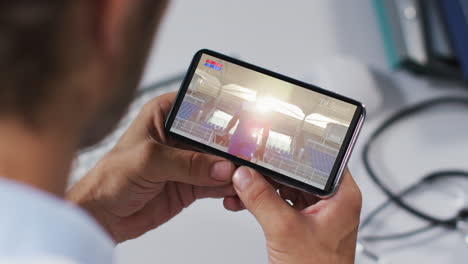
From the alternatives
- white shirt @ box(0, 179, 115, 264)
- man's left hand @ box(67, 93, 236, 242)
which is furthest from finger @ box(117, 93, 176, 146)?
white shirt @ box(0, 179, 115, 264)

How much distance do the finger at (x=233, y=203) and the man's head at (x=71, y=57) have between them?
262 millimetres

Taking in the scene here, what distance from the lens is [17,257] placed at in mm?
236

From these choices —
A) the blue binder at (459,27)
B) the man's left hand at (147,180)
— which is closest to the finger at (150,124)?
the man's left hand at (147,180)

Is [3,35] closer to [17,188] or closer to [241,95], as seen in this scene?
[17,188]

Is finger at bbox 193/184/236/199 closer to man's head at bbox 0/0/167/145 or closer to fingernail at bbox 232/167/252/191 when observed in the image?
fingernail at bbox 232/167/252/191

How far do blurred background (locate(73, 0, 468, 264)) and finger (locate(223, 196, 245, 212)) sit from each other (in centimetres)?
4

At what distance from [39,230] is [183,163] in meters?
0.22

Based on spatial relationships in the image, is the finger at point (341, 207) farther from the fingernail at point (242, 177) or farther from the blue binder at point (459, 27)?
the blue binder at point (459, 27)

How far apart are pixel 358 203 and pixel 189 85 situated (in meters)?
0.19

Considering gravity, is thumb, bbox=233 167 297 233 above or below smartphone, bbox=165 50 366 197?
below

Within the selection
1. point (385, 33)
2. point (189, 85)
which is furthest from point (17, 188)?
point (385, 33)

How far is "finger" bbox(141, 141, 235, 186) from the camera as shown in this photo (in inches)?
18.0

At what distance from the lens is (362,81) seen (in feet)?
2.12

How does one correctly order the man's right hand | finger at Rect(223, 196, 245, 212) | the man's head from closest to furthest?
the man's head < the man's right hand < finger at Rect(223, 196, 245, 212)
